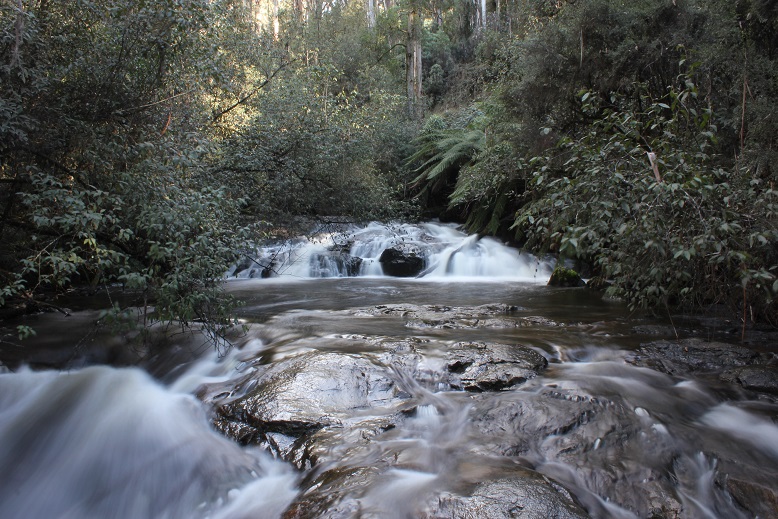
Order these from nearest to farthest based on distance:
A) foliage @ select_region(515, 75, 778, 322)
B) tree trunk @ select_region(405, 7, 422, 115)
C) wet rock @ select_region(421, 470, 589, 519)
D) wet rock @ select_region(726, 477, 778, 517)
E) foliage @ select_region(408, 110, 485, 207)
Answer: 1. wet rock @ select_region(421, 470, 589, 519)
2. wet rock @ select_region(726, 477, 778, 517)
3. foliage @ select_region(515, 75, 778, 322)
4. foliage @ select_region(408, 110, 485, 207)
5. tree trunk @ select_region(405, 7, 422, 115)

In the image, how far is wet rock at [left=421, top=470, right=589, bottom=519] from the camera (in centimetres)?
275

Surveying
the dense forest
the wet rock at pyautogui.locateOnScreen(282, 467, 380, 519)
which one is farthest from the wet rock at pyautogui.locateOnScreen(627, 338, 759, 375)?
the wet rock at pyautogui.locateOnScreen(282, 467, 380, 519)

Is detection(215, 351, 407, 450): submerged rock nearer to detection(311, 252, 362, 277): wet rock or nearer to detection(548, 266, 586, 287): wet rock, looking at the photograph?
detection(548, 266, 586, 287): wet rock

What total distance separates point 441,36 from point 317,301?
23.1m

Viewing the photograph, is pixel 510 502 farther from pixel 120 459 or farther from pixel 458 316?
pixel 458 316

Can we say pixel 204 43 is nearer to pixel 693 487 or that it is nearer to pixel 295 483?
pixel 295 483

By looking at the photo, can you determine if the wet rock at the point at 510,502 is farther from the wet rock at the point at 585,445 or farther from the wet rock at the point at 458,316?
the wet rock at the point at 458,316

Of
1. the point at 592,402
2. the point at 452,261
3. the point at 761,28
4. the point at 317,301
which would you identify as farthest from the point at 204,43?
the point at 452,261

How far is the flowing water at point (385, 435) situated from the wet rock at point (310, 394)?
110 mm

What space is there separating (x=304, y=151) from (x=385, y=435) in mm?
5678

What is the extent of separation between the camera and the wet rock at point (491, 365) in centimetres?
464

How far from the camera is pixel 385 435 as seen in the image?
12.5 feet

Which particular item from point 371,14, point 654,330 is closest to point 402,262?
point 654,330

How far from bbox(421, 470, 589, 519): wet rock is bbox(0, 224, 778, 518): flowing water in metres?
0.06
